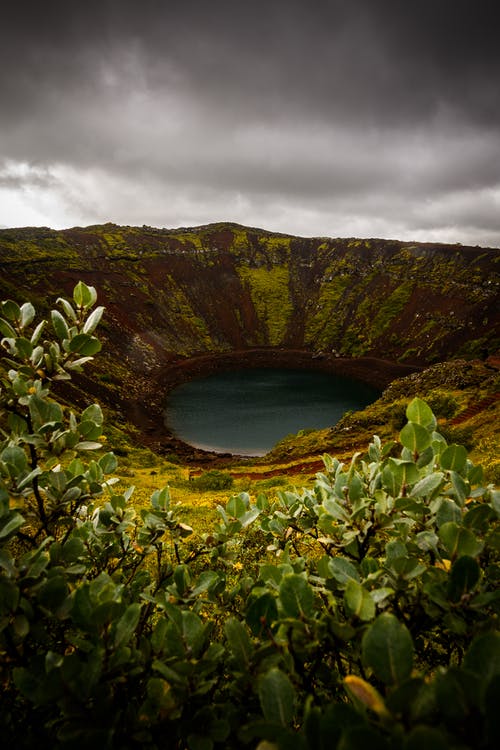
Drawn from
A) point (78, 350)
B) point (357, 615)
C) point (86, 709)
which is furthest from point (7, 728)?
point (78, 350)

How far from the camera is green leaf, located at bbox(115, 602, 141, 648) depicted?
4.21 feet

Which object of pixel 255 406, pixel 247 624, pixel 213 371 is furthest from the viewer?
pixel 213 371

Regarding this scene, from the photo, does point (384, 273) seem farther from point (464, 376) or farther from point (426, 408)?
point (426, 408)

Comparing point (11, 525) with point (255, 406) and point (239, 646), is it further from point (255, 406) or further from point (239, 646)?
point (255, 406)

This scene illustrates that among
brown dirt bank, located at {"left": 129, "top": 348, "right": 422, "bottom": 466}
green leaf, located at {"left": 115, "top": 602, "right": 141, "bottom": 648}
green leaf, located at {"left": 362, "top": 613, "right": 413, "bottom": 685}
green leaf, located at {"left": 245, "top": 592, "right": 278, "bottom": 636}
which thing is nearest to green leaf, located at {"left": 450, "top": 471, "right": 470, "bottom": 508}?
green leaf, located at {"left": 362, "top": 613, "right": 413, "bottom": 685}

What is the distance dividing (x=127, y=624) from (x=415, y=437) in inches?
55.7

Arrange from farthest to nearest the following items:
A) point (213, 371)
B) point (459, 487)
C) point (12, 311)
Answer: point (213, 371), point (12, 311), point (459, 487)

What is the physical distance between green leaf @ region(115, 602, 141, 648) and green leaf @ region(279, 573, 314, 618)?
0.51m

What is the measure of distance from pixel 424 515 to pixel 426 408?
0.53m

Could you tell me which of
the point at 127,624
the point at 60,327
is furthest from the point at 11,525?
the point at 60,327

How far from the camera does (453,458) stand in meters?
1.72

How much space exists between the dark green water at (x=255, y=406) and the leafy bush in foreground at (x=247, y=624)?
38361mm

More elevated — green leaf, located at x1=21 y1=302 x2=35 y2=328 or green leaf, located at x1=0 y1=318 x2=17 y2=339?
green leaf, located at x1=21 y1=302 x2=35 y2=328

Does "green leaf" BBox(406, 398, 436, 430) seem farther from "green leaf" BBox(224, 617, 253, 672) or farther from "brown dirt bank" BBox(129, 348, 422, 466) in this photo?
"brown dirt bank" BBox(129, 348, 422, 466)
